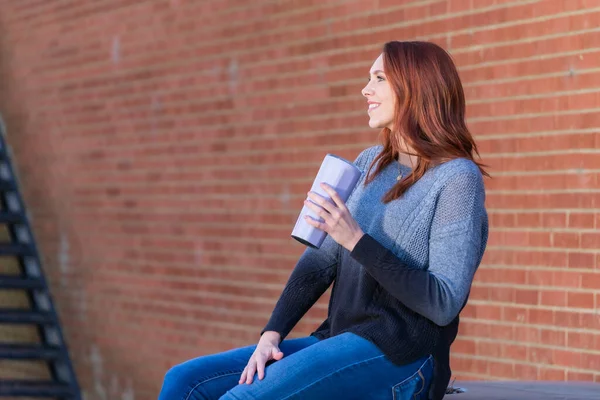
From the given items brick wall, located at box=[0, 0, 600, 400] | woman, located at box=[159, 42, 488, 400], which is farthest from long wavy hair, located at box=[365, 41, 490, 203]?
brick wall, located at box=[0, 0, 600, 400]

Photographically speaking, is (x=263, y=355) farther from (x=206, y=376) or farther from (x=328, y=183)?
(x=328, y=183)

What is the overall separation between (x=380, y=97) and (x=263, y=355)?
32.5 inches

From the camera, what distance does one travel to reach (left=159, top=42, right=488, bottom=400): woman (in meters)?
2.64

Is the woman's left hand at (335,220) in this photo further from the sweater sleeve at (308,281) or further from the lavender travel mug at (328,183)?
the sweater sleeve at (308,281)

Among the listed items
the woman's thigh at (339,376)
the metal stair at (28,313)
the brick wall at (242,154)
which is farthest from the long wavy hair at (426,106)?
the metal stair at (28,313)

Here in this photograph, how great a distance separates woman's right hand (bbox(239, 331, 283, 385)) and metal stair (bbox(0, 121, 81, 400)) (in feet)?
16.2

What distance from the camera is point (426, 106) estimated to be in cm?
286

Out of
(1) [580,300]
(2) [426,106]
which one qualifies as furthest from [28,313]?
(2) [426,106]

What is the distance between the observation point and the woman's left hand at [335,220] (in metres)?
2.66

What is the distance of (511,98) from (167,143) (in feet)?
9.95

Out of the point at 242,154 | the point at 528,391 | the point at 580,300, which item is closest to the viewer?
the point at 528,391

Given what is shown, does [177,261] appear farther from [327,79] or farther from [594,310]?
[594,310]

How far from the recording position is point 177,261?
686cm

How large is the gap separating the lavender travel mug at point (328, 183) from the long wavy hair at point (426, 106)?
0.22 m
